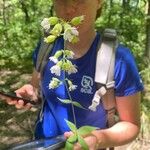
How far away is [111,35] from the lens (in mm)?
2047

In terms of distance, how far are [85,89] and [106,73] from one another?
0.57 feet

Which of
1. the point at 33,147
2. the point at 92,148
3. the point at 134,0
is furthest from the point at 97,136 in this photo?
the point at 134,0

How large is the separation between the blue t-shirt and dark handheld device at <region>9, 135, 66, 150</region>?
0.37m

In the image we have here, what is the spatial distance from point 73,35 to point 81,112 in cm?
85

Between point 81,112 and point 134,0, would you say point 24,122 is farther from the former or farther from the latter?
point 134,0

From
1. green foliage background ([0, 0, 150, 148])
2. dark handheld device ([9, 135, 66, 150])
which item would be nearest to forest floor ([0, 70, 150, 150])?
green foliage background ([0, 0, 150, 148])

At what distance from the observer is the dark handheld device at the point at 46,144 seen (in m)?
1.57

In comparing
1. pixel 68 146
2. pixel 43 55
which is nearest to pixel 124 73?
pixel 43 55

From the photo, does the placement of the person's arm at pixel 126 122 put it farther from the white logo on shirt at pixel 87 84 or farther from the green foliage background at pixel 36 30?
the green foliage background at pixel 36 30

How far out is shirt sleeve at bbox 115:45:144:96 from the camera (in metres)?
1.99

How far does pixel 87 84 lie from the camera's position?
81.7 inches

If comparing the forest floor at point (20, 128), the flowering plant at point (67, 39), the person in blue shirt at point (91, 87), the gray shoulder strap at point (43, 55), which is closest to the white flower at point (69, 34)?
the flowering plant at point (67, 39)

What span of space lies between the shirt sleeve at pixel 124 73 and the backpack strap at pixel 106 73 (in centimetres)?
3

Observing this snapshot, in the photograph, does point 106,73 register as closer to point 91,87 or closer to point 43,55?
point 91,87
